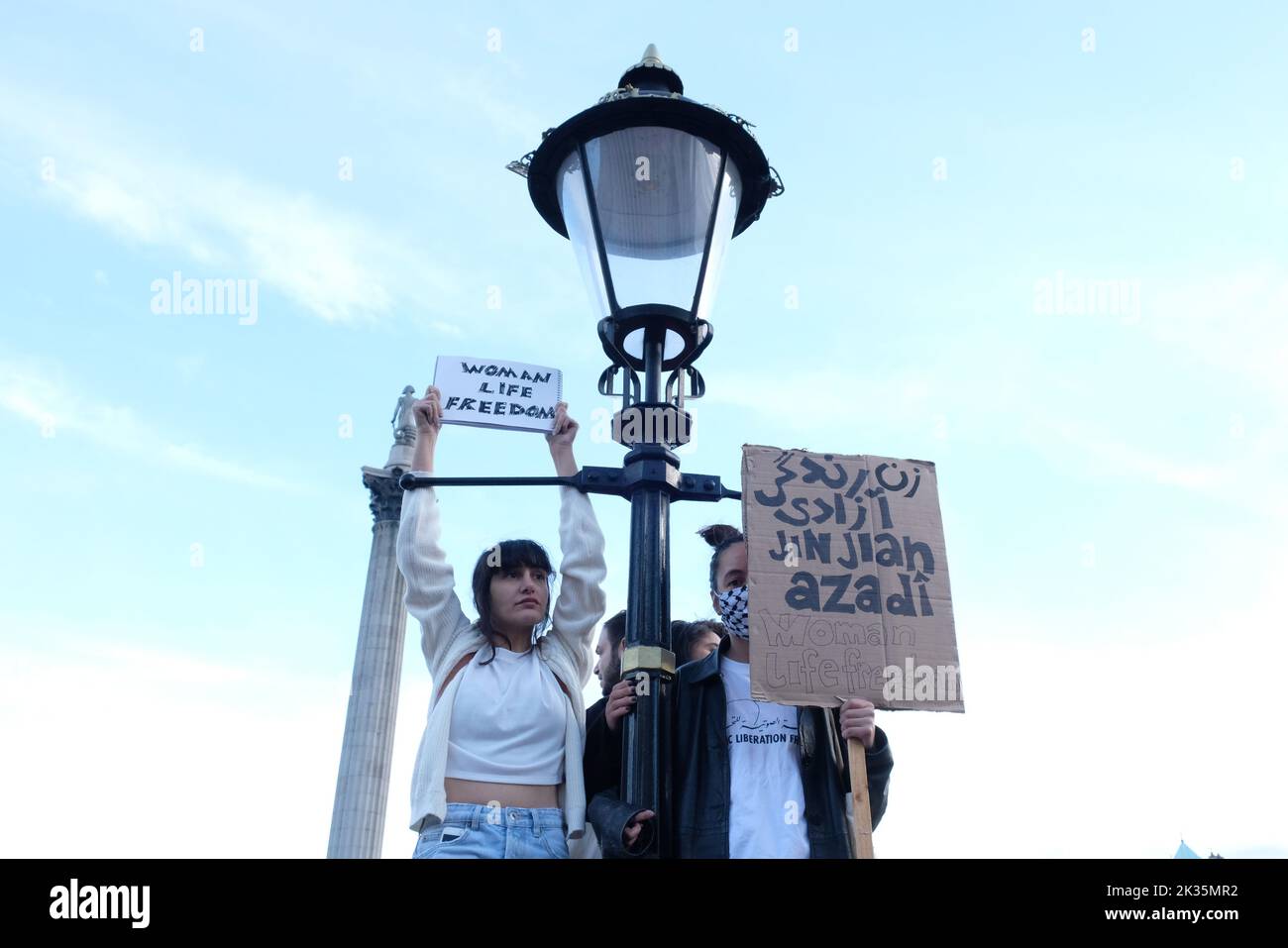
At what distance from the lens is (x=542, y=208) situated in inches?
205

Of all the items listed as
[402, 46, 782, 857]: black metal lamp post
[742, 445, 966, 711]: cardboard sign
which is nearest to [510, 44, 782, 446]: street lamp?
[402, 46, 782, 857]: black metal lamp post

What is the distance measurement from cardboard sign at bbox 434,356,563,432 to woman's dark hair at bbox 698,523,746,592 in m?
0.97

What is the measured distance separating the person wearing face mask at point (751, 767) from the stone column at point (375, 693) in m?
19.5

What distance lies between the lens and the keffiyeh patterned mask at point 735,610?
4766 mm

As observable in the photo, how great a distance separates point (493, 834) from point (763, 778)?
107 centimetres

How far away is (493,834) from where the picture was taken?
14.1 ft

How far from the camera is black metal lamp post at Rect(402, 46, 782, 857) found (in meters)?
4.51

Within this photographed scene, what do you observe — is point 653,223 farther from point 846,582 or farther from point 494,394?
point 846,582

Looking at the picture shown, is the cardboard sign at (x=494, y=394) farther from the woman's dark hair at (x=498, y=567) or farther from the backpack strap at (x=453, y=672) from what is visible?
the backpack strap at (x=453, y=672)

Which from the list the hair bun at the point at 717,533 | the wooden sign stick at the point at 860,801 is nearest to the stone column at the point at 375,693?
the hair bun at the point at 717,533

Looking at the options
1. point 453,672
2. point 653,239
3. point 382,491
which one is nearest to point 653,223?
point 653,239

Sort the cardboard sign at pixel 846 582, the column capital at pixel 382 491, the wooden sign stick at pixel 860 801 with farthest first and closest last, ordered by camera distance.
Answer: the column capital at pixel 382 491 < the cardboard sign at pixel 846 582 < the wooden sign stick at pixel 860 801

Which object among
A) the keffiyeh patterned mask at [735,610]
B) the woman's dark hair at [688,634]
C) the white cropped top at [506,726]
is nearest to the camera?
the white cropped top at [506,726]
